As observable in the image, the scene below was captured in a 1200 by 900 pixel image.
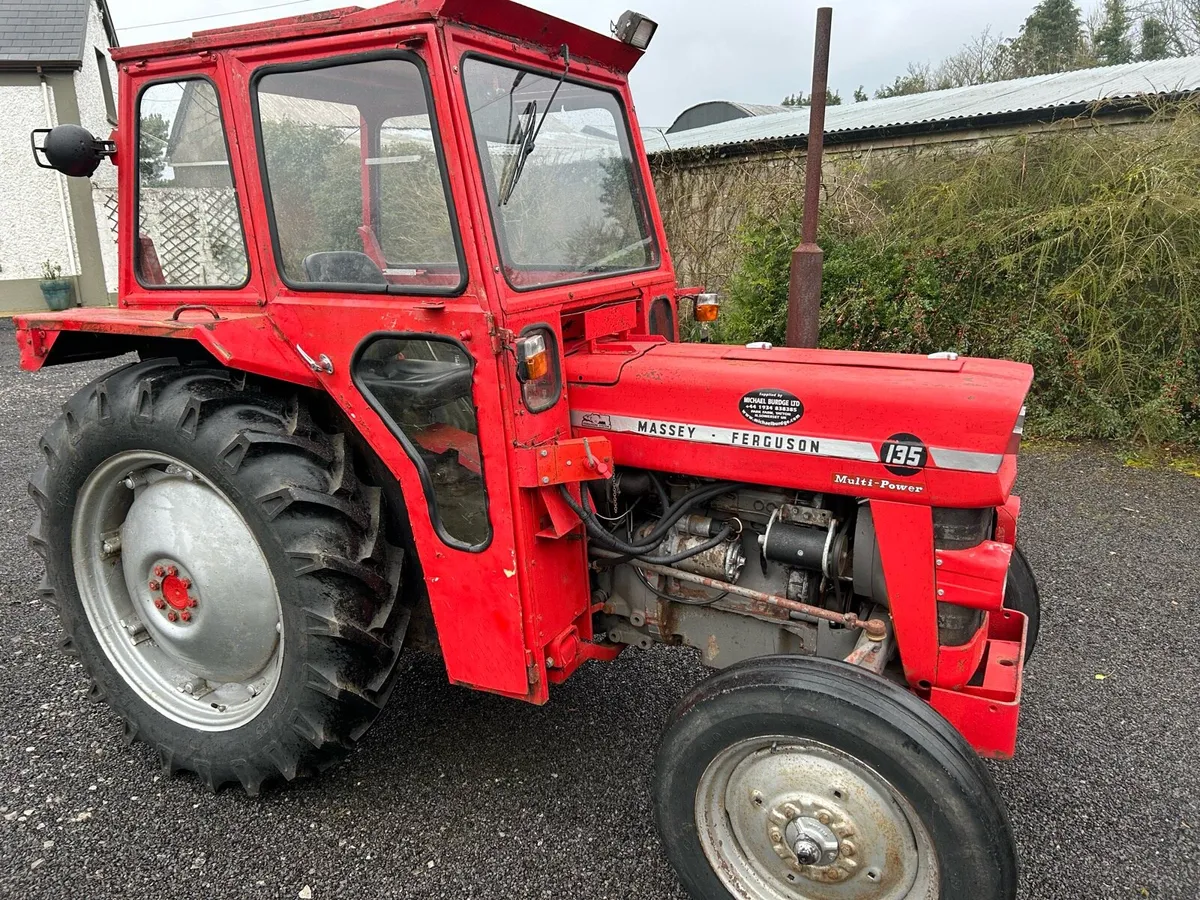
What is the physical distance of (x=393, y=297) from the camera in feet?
7.30

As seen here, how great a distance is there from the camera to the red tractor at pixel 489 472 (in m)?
2.02

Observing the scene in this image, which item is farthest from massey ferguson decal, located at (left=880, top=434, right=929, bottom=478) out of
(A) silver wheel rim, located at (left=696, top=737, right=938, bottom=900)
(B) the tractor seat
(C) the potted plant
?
(C) the potted plant

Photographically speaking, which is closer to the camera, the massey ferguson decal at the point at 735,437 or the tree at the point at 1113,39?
the massey ferguson decal at the point at 735,437

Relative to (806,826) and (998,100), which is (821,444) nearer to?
(806,826)

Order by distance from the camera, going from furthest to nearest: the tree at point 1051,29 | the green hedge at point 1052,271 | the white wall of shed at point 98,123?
the tree at point 1051,29
the white wall of shed at point 98,123
the green hedge at point 1052,271

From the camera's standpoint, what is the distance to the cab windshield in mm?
2219

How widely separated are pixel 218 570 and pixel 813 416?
6.28 ft

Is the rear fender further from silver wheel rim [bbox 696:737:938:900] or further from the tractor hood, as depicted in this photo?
silver wheel rim [bbox 696:737:938:900]

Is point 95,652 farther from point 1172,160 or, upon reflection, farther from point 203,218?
point 1172,160

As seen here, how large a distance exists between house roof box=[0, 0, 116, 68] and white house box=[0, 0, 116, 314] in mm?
18

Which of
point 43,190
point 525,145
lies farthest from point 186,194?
point 43,190

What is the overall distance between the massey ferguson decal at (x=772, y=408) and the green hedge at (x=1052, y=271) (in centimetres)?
501

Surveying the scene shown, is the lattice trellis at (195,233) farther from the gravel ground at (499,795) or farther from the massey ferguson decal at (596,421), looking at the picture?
the gravel ground at (499,795)

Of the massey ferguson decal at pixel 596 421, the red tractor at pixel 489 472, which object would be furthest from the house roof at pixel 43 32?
the massey ferguson decal at pixel 596 421
